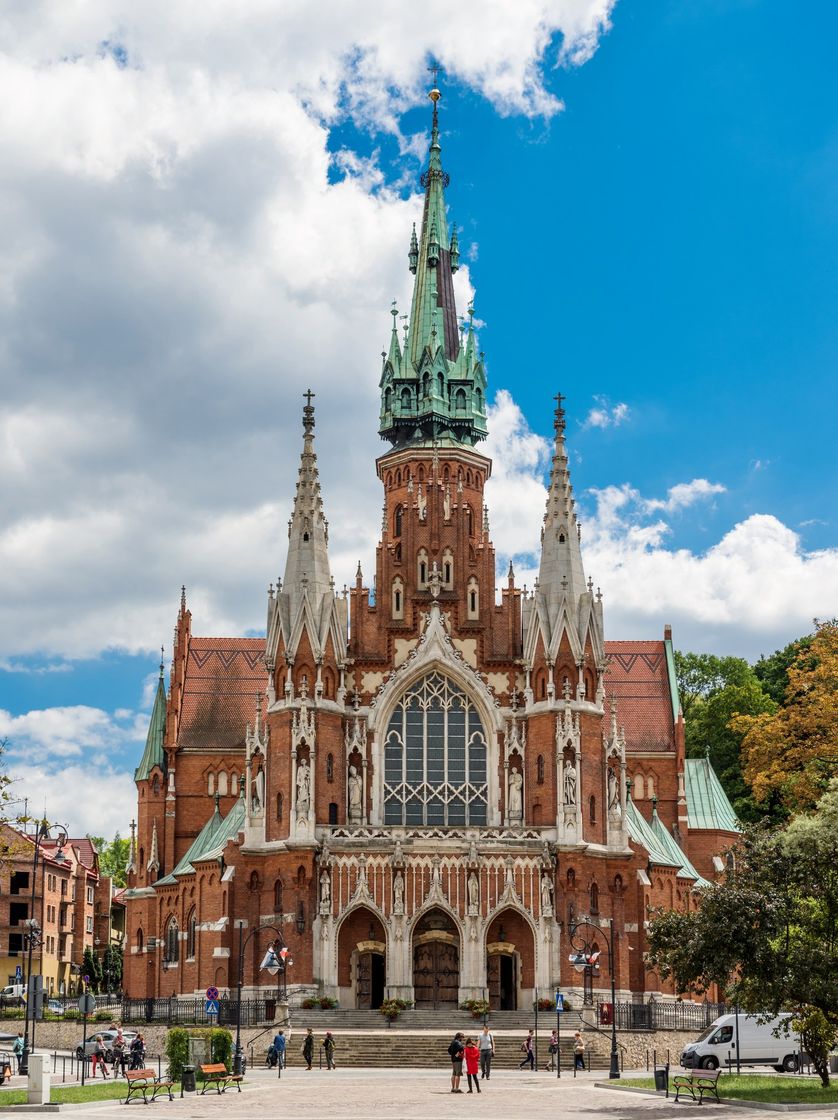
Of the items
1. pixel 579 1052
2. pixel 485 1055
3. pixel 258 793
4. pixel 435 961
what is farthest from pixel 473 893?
pixel 485 1055

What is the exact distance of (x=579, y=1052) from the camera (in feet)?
181

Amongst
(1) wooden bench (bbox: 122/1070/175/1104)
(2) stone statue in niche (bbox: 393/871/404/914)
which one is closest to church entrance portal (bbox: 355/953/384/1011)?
(2) stone statue in niche (bbox: 393/871/404/914)

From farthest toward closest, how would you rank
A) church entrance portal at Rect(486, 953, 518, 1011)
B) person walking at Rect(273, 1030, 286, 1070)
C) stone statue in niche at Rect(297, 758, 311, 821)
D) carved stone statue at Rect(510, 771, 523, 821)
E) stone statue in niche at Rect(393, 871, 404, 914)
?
carved stone statue at Rect(510, 771, 523, 821) < stone statue in niche at Rect(297, 758, 311, 821) < church entrance portal at Rect(486, 953, 518, 1011) < stone statue in niche at Rect(393, 871, 404, 914) < person walking at Rect(273, 1030, 286, 1070)

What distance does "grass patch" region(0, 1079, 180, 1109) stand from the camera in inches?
1565

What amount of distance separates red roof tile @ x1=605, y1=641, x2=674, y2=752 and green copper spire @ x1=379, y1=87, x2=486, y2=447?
47.7 ft

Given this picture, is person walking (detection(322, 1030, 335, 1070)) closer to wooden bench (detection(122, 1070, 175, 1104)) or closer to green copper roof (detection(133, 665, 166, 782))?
wooden bench (detection(122, 1070, 175, 1104))

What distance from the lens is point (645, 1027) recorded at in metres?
61.6

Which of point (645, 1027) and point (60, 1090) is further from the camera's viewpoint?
point (645, 1027)

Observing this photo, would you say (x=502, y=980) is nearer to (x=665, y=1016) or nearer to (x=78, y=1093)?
(x=665, y=1016)

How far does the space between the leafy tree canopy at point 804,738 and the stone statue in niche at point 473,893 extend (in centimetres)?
1196

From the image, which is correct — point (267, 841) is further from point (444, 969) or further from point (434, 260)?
point (434, 260)

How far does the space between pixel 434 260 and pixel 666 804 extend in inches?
1259

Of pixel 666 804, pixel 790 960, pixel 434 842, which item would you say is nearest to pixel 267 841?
pixel 434 842

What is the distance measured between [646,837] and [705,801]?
10.0 metres
